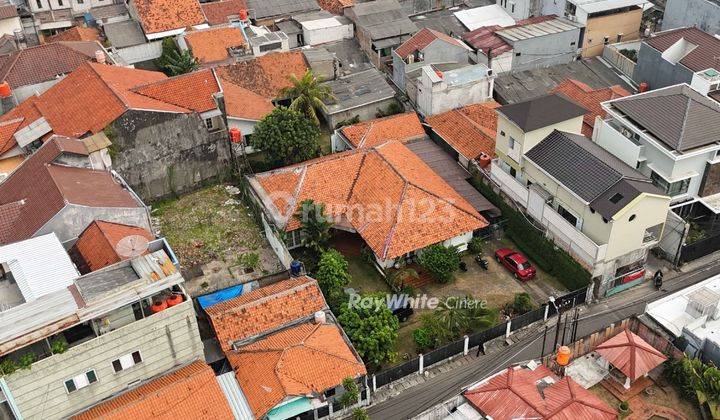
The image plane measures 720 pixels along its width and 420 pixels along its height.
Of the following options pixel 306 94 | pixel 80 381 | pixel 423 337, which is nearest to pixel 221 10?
pixel 306 94

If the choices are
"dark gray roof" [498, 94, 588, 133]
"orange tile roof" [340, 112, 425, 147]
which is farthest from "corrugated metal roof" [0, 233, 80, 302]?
"dark gray roof" [498, 94, 588, 133]

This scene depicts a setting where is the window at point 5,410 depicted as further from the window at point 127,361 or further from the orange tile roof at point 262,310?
the orange tile roof at point 262,310

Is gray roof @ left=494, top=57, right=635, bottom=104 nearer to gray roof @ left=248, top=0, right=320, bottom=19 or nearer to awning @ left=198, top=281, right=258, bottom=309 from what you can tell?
gray roof @ left=248, top=0, right=320, bottom=19

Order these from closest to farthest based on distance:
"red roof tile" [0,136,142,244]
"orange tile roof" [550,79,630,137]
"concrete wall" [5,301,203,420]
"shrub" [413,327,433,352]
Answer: "concrete wall" [5,301,203,420]
"red roof tile" [0,136,142,244]
"shrub" [413,327,433,352]
"orange tile roof" [550,79,630,137]

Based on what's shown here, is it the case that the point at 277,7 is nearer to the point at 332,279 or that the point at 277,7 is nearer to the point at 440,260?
the point at 440,260

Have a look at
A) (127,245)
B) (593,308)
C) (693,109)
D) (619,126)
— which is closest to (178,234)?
(127,245)

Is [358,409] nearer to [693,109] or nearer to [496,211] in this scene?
[496,211]
